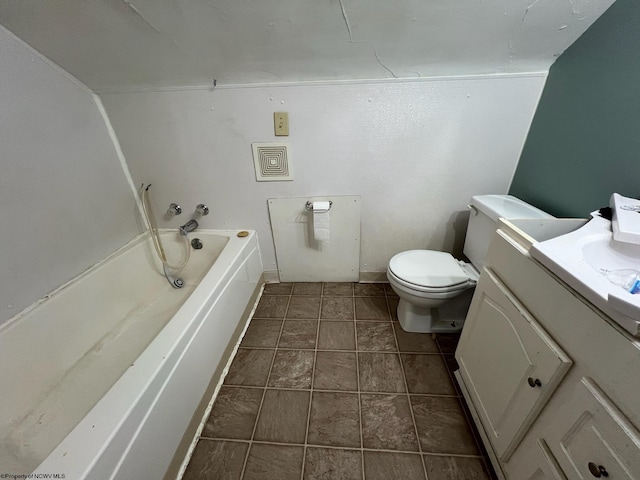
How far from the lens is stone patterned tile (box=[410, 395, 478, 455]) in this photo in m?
1.01

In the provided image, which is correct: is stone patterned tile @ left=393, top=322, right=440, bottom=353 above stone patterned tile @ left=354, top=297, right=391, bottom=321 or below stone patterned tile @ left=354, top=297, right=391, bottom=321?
below

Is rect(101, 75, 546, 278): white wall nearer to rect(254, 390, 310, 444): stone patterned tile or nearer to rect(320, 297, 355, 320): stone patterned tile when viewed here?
rect(320, 297, 355, 320): stone patterned tile

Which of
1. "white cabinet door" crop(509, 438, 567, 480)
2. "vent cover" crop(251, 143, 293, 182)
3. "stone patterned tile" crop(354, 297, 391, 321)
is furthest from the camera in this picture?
"stone patterned tile" crop(354, 297, 391, 321)

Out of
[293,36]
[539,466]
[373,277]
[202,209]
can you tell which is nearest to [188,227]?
[202,209]

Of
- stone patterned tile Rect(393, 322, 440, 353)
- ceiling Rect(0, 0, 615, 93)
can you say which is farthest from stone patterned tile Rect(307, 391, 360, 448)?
ceiling Rect(0, 0, 615, 93)

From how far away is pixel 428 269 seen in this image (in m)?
1.37

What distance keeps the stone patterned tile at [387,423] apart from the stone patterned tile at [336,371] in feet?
0.31

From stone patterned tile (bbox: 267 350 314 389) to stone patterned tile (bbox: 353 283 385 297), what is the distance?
60 centimetres

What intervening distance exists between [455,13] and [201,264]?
1.92m

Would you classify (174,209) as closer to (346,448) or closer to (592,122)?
(346,448)

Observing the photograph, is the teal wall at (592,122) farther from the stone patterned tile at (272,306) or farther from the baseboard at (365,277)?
the stone patterned tile at (272,306)

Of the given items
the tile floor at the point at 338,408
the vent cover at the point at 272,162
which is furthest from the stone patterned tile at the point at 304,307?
the vent cover at the point at 272,162

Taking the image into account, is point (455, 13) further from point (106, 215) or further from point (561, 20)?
point (106, 215)

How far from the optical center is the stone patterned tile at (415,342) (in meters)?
1.40
